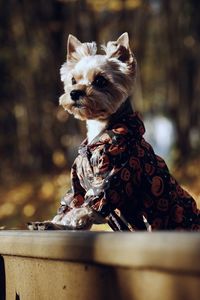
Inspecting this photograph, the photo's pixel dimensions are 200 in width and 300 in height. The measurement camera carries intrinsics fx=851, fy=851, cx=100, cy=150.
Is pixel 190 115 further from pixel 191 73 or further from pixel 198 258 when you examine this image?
pixel 198 258

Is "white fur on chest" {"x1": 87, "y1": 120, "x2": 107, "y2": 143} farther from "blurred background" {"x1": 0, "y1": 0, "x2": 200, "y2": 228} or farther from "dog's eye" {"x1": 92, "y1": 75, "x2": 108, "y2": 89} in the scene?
"blurred background" {"x1": 0, "y1": 0, "x2": 200, "y2": 228}

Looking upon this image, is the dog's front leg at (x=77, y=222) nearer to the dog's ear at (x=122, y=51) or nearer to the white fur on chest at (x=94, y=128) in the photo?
the white fur on chest at (x=94, y=128)

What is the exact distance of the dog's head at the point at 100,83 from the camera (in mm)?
4586

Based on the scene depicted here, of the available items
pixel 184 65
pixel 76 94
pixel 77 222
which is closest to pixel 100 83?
pixel 76 94

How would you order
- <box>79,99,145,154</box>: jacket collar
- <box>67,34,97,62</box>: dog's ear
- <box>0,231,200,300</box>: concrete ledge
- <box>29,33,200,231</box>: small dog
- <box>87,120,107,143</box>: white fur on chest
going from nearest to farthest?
1. <box>0,231,200,300</box>: concrete ledge
2. <box>29,33,200,231</box>: small dog
3. <box>79,99,145,154</box>: jacket collar
4. <box>87,120,107,143</box>: white fur on chest
5. <box>67,34,97,62</box>: dog's ear

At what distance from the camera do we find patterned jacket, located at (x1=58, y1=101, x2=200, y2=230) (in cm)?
429

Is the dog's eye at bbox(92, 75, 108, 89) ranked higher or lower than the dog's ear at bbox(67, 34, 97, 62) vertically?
lower

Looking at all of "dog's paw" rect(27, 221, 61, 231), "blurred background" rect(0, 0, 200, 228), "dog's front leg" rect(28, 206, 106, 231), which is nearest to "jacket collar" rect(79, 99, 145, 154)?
"dog's front leg" rect(28, 206, 106, 231)

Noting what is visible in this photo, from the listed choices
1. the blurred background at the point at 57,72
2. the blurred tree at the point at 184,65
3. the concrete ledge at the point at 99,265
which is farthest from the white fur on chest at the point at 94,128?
the blurred tree at the point at 184,65

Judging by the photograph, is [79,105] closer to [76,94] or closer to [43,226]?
[76,94]

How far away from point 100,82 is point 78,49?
17.7 inches

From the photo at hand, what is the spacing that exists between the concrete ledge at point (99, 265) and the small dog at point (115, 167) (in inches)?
11.1

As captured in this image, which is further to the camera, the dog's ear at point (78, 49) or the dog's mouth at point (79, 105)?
the dog's ear at point (78, 49)

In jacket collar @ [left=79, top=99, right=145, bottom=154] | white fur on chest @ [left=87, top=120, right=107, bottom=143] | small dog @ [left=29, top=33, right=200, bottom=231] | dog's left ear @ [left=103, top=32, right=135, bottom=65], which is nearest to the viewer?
small dog @ [left=29, top=33, right=200, bottom=231]
